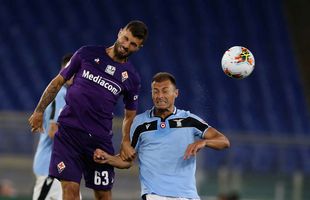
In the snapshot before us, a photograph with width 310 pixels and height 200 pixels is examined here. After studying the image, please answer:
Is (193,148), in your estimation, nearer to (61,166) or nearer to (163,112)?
(163,112)

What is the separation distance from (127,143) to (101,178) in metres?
0.39

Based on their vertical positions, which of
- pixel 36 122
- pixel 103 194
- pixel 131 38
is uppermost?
pixel 131 38

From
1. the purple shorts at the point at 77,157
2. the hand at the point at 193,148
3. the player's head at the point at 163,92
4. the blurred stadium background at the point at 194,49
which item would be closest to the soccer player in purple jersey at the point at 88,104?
the purple shorts at the point at 77,157

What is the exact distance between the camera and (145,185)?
6.86 m

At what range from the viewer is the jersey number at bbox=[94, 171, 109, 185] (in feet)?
22.6

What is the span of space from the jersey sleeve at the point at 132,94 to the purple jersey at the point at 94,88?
50 millimetres

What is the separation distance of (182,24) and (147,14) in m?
0.80

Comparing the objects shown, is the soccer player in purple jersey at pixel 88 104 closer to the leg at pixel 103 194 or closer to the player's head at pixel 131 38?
the player's head at pixel 131 38

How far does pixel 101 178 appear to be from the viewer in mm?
6883


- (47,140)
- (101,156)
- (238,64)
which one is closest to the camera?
(101,156)

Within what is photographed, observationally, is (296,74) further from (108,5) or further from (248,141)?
(248,141)

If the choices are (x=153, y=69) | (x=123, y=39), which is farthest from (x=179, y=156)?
(x=153, y=69)

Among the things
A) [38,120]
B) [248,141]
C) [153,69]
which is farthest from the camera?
[153,69]

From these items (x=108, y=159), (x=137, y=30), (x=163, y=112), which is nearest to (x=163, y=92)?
(x=163, y=112)
